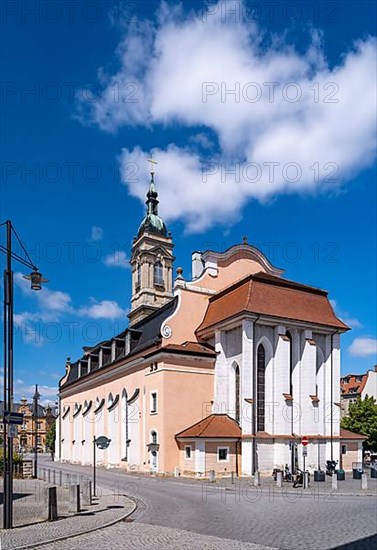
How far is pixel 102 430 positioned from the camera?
48969 millimetres

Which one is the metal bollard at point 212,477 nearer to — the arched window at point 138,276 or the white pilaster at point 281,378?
the white pilaster at point 281,378

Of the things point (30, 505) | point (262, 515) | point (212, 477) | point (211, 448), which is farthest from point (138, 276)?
point (262, 515)

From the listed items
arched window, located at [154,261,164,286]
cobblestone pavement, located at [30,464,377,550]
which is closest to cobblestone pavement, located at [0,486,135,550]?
cobblestone pavement, located at [30,464,377,550]

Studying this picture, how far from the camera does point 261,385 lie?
1374 inches

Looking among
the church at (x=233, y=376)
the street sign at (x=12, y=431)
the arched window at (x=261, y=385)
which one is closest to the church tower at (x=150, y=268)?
the church at (x=233, y=376)

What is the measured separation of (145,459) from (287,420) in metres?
10.2

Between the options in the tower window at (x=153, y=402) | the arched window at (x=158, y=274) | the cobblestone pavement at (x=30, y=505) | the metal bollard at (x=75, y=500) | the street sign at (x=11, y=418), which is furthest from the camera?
the arched window at (x=158, y=274)

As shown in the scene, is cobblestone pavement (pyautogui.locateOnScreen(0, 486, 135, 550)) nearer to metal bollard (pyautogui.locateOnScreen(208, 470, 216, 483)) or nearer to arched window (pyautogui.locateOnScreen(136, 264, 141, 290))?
metal bollard (pyautogui.locateOnScreen(208, 470, 216, 483))

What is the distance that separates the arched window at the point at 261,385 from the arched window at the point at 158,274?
37.6m

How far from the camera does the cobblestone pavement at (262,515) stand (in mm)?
12492

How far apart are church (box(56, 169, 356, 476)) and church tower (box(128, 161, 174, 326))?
26862mm

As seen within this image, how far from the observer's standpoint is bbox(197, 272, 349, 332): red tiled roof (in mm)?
34812

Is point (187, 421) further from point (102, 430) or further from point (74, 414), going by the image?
point (74, 414)

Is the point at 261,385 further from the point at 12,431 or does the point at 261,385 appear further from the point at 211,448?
the point at 12,431
